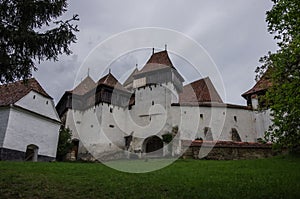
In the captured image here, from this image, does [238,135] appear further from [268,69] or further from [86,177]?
[86,177]

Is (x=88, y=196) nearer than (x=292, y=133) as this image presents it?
Yes

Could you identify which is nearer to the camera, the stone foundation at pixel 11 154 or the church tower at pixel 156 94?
the stone foundation at pixel 11 154

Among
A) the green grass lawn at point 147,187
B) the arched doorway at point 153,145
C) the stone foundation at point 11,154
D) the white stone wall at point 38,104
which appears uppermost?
the white stone wall at point 38,104

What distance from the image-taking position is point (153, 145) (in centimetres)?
2947

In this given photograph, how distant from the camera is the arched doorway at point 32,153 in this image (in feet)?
74.7

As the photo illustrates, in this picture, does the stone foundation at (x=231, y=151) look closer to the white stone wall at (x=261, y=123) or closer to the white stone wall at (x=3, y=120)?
the white stone wall at (x=261, y=123)

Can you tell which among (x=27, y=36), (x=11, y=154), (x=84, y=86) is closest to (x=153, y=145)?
(x=11, y=154)

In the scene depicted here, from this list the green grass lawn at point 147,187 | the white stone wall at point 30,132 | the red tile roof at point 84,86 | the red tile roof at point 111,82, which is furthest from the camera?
the red tile roof at point 84,86

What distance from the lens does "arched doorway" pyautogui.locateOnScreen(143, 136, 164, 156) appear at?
2818 cm

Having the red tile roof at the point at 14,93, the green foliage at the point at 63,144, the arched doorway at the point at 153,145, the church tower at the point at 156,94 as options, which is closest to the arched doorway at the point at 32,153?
the green foliage at the point at 63,144

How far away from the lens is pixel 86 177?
10.4 meters

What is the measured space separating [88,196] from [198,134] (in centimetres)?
2230

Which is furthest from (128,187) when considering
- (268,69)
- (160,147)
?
(160,147)

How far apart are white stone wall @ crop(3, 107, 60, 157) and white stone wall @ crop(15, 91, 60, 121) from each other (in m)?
0.45
